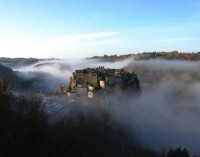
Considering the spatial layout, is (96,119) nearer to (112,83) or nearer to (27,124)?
(112,83)

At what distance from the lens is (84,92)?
71.4 meters

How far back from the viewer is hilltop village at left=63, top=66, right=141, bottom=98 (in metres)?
72.3

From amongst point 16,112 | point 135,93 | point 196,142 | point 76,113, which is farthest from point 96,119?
point 16,112

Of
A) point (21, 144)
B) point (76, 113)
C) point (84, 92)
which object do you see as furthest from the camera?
point (84, 92)

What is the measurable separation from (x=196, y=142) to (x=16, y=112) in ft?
246

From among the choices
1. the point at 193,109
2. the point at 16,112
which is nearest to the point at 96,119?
the point at 16,112

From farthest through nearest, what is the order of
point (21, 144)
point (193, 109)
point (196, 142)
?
1. point (193, 109)
2. point (196, 142)
3. point (21, 144)

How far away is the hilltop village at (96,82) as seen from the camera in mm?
72287

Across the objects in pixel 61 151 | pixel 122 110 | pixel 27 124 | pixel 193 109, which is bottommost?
pixel 193 109

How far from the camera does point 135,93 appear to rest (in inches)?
3455

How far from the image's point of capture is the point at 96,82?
2980 inches

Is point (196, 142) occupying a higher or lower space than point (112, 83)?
lower

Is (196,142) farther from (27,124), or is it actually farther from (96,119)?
(27,124)

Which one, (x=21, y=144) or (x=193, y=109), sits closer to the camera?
(x=21, y=144)
